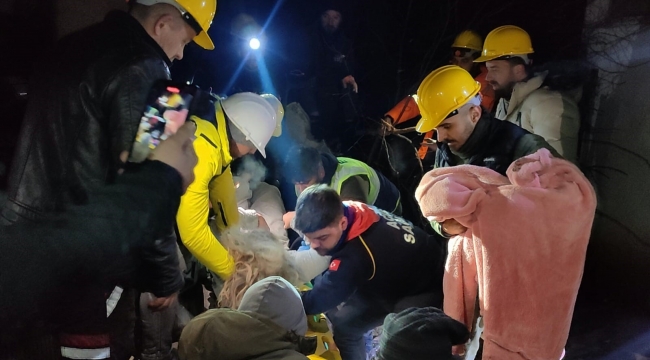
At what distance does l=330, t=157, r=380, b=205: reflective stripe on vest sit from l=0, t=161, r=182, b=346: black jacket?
5.09ft

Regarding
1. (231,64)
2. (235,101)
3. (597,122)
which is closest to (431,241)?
(235,101)

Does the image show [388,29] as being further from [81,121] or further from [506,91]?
[81,121]

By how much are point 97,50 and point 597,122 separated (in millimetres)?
3772

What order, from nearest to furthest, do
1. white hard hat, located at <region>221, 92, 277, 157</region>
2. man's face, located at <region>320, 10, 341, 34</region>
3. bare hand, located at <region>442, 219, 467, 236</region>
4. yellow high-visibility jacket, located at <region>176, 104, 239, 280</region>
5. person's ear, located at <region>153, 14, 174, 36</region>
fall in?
person's ear, located at <region>153, 14, 174, 36</region>, bare hand, located at <region>442, 219, 467, 236</region>, yellow high-visibility jacket, located at <region>176, 104, 239, 280</region>, white hard hat, located at <region>221, 92, 277, 157</region>, man's face, located at <region>320, 10, 341, 34</region>

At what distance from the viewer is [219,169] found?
2422 mm

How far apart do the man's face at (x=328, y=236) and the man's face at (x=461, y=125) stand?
0.69m

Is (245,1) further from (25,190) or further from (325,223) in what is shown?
(25,190)

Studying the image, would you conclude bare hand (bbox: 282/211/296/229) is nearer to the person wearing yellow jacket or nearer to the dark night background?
the person wearing yellow jacket

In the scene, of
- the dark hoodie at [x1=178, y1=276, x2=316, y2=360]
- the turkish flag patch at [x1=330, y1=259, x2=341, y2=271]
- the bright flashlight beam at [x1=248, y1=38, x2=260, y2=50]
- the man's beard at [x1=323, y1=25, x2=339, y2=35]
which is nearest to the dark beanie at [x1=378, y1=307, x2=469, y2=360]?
the dark hoodie at [x1=178, y1=276, x2=316, y2=360]

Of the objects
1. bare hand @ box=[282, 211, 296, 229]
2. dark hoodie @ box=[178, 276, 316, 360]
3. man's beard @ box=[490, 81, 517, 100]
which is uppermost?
man's beard @ box=[490, 81, 517, 100]

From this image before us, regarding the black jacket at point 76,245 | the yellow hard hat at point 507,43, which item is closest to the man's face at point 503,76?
the yellow hard hat at point 507,43

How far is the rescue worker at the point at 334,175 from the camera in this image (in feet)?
10.1

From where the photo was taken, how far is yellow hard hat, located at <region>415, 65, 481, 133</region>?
240cm

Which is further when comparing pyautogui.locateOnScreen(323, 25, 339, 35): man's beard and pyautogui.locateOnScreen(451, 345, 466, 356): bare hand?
pyautogui.locateOnScreen(323, 25, 339, 35): man's beard
